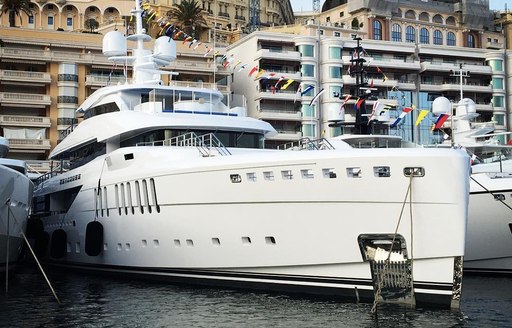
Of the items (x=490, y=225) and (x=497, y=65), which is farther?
(x=497, y=65)

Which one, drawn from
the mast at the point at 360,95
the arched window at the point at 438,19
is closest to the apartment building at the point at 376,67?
the arched window at the point at 438,19

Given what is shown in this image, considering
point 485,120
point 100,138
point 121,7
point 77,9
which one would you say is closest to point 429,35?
point 485,120

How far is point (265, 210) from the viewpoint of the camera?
18.5 metres

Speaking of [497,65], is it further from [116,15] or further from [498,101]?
[116,15]

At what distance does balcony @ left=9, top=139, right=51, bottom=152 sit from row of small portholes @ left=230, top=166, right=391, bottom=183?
3779 cm

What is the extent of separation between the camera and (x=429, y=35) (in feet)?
286

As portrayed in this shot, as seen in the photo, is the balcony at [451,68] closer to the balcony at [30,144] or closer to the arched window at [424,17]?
the arched window at [424,17]

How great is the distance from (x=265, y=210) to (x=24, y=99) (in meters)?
41.0

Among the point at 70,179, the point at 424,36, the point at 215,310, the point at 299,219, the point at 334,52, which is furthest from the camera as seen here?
the point at 424,36

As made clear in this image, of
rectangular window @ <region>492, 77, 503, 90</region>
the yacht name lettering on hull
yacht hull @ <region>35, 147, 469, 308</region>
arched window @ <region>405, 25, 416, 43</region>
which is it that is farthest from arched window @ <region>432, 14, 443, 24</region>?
yacht hull @ <region>35, 147, 469, 308</region>

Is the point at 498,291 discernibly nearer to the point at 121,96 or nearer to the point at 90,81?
the point at 121,96

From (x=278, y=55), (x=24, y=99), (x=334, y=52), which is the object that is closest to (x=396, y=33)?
(x=334, y=52)

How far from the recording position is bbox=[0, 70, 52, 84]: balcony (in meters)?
54.3

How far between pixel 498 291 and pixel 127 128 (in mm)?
13006
